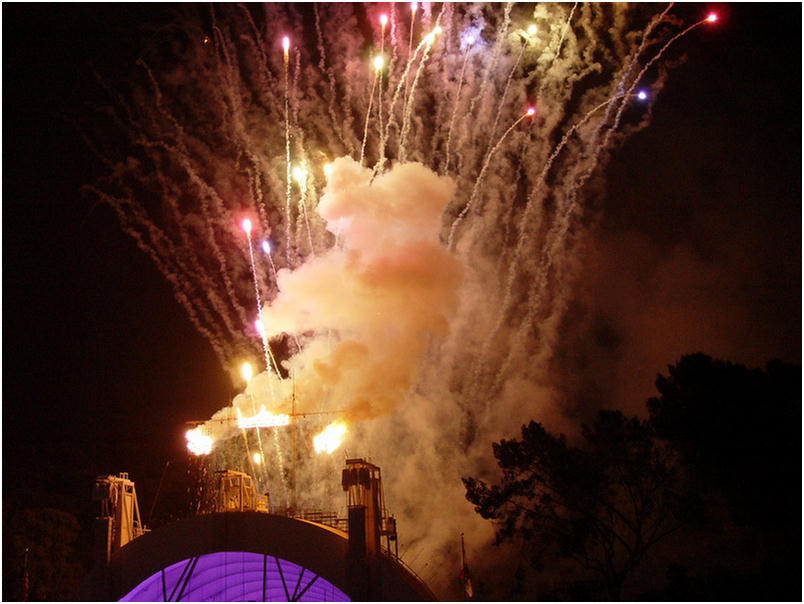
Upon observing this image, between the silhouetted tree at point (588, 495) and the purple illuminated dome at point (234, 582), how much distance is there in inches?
351

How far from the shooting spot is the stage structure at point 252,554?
21.5 meters

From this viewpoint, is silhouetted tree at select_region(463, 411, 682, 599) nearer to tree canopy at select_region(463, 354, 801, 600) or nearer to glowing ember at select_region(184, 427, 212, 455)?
tree canopy at select_region(463, 354, 801, 600)

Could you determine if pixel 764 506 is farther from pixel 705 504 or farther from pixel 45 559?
pixel 45 559

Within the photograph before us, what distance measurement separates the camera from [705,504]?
2727 cm

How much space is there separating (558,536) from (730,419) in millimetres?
7740

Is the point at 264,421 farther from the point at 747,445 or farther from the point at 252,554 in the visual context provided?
the point at 747,445

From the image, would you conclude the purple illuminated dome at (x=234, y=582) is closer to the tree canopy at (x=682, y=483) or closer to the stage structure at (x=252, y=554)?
the stage structure at (x=252, y=554)

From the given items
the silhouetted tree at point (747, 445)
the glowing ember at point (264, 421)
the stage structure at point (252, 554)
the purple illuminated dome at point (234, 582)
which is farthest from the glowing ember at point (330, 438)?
the silhouetted tree at point (747, 445)

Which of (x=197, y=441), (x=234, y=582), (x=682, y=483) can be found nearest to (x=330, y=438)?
(x=234, y=582)

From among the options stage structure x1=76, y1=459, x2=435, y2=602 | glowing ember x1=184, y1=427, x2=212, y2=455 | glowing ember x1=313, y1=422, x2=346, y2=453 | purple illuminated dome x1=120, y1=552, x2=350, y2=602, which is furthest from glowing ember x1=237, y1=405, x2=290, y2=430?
purple illuminated dome x1=120, y1=552, x2=350, y2=602

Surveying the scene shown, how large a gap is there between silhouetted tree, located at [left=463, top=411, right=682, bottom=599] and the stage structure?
23.7ft

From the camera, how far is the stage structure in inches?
848

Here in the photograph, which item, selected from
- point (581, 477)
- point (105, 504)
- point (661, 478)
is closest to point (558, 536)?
point (581, 477)

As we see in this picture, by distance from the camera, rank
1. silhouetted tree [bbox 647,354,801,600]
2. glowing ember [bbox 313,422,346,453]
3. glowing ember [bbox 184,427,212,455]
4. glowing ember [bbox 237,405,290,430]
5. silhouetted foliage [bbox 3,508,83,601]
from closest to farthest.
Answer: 1. silhouetted tree [bbox 647,354,801,600]
2. glowing ember [bbox 313,422,346,453]
3. glowing ember [bbox 237,405,290,430]
4. glowing ember [bbox 184,427,212,455]
5. silhouetted foliage [bbox 3,508,83,601]
